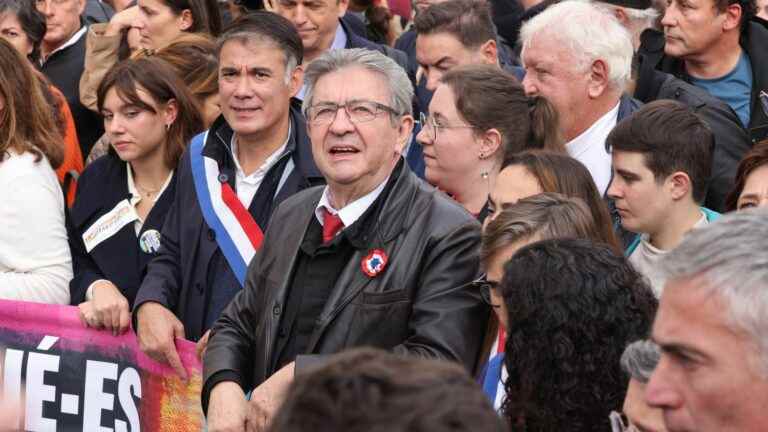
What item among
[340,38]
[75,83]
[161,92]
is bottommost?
[75,83]

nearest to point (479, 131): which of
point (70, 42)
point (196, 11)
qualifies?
point (196, 11)

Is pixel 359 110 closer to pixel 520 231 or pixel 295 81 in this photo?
pixel 520 231

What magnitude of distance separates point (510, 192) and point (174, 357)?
5.04ft

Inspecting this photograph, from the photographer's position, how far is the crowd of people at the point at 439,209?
3266 millimetres

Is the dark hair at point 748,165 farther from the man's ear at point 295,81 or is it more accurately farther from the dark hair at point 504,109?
the man's ear at point 295,81

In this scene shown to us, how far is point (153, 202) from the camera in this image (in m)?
6.30

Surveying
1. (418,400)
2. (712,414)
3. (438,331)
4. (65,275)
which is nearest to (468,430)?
(418,400)

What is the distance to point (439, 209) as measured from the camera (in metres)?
4.64

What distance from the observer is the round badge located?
6.00 m

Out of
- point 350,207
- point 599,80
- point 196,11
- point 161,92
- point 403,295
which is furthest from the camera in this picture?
point 196,11

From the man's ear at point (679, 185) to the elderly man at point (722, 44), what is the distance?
152 centimetres

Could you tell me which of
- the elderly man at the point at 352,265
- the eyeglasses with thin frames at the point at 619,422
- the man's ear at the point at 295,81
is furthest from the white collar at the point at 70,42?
the eyeglasses with thin frames at the point at 619,422

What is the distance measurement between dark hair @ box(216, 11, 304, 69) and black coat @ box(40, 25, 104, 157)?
2.42 m

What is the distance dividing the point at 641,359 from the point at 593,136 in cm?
308
